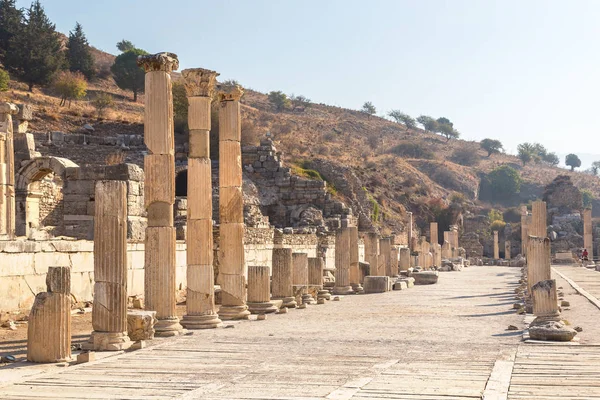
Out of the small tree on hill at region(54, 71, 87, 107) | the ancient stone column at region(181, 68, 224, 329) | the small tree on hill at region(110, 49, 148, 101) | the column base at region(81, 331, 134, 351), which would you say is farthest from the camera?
the small tree on hill at region(110, 49, 148, 101)

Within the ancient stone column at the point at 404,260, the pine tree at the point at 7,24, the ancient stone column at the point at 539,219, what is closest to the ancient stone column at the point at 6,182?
the ancient stone column at the point at 539,219

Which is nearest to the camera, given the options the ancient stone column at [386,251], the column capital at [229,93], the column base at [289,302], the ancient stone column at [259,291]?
the column capital at [229,93]

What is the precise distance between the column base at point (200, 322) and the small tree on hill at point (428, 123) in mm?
137032

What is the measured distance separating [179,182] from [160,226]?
29878 mm

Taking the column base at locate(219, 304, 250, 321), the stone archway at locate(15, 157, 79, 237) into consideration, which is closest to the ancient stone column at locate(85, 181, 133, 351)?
the column base at locate(219, 304, 250, 321)

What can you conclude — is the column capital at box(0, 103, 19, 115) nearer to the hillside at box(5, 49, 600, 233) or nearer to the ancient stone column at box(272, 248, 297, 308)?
the ancient stone column at box(272, 248, 297, 308)

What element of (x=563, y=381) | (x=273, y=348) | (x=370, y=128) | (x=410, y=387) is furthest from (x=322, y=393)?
(x=370, y=128)

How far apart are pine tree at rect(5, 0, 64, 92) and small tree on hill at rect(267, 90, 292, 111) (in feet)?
163

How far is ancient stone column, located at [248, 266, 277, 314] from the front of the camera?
17.9m

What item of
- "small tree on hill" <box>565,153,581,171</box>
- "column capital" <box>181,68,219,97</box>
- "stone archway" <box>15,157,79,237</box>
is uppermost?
"small tree on hill" <box>565,153,581,171</box>

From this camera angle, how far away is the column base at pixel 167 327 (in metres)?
13.7

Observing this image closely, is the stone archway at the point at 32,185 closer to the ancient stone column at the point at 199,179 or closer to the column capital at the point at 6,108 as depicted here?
the column capital at the point at 6,108

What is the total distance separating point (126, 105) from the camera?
211 feet

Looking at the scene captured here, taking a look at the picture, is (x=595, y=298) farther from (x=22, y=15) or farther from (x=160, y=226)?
(x=22, y=15)
